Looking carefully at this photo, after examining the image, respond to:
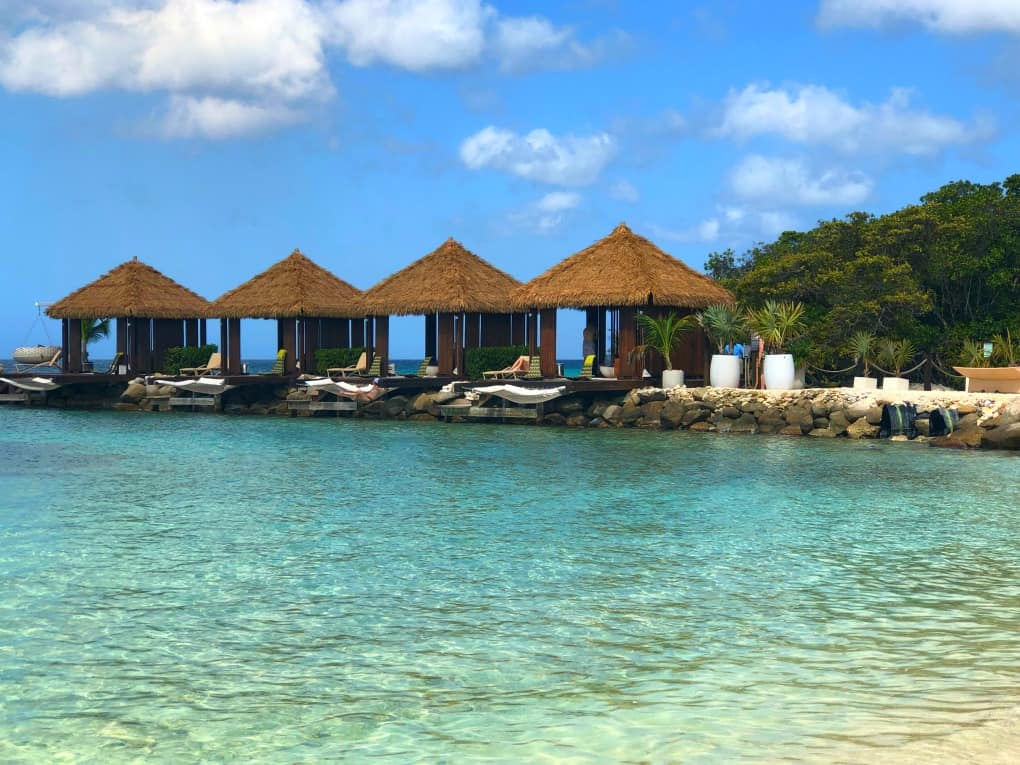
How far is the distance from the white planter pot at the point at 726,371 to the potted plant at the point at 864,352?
2.54m

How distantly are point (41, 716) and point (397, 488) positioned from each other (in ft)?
27.7

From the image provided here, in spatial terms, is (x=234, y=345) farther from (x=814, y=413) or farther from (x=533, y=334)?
(x=814, y=413)

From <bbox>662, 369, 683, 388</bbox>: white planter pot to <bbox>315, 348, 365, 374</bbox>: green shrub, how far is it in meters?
9.14

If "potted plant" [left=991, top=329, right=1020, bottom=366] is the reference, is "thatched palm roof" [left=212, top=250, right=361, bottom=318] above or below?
above

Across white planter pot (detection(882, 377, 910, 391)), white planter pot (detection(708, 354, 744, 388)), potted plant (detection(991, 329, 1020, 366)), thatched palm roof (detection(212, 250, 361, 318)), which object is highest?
thatched palm roof (detection(212, 250, 361, 318))

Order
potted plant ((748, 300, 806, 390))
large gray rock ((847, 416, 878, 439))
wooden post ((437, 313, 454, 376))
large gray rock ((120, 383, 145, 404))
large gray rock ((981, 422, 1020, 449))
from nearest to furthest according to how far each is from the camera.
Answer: large gray rock ((981, 422, 1020, 449))
large gray rock ((847, 416, 878, 439))
potted plant ((748, 300, 806, 390))
wooden post ((437, 313, 454, 376))
large gray rock ((120, 383, 145, 404))

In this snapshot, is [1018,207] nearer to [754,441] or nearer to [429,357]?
[754,441]

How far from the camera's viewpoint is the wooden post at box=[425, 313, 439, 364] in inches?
1159

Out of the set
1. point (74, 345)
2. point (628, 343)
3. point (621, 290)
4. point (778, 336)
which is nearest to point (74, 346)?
point (74, 345)

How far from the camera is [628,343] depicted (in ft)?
80.1

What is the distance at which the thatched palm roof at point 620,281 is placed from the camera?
77.5 feet

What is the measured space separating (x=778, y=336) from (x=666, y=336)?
2418mm

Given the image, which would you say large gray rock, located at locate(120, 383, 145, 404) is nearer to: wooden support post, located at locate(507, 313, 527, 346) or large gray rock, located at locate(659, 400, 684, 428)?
wooden support post, located at locate(507, 313, 527, 346)

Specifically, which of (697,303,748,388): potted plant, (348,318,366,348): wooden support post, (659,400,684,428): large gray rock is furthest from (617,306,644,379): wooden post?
(348,318,366,348): wooden support post
